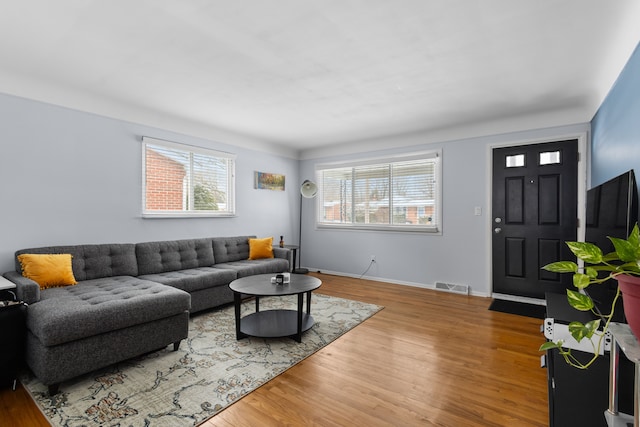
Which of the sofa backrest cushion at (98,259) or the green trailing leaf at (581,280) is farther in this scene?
the sofa backrest cushion at (98,259)

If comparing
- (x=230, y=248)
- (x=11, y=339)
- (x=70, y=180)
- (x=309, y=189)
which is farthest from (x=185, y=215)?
(x=11, y=339)

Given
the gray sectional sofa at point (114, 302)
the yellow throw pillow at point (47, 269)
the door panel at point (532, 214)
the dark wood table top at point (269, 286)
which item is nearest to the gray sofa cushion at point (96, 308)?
the gray sectional sofa at point (114, 302)

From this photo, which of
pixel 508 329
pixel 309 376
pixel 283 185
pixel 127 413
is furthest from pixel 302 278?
pixel 283 185

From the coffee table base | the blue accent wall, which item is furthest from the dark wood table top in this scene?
the blue accent wall

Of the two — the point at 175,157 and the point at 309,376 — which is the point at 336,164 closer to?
the point at 175,157

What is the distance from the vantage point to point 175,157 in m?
4.22

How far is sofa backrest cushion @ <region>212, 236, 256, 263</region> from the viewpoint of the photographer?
4.39 m

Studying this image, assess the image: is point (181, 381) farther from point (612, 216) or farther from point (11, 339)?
point (612, 216)

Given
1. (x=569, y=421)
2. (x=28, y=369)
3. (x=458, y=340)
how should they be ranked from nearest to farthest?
(x=569, y=421), (x=28, y=369), (x=458, y=340)

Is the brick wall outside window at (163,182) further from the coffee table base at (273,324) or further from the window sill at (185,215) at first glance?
the coffee table base at (273,324)

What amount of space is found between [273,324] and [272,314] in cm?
27

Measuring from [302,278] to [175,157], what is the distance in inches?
97.3

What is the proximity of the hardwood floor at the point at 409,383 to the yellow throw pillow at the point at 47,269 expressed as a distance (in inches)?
39.1

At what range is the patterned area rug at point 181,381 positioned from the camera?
1796mm
